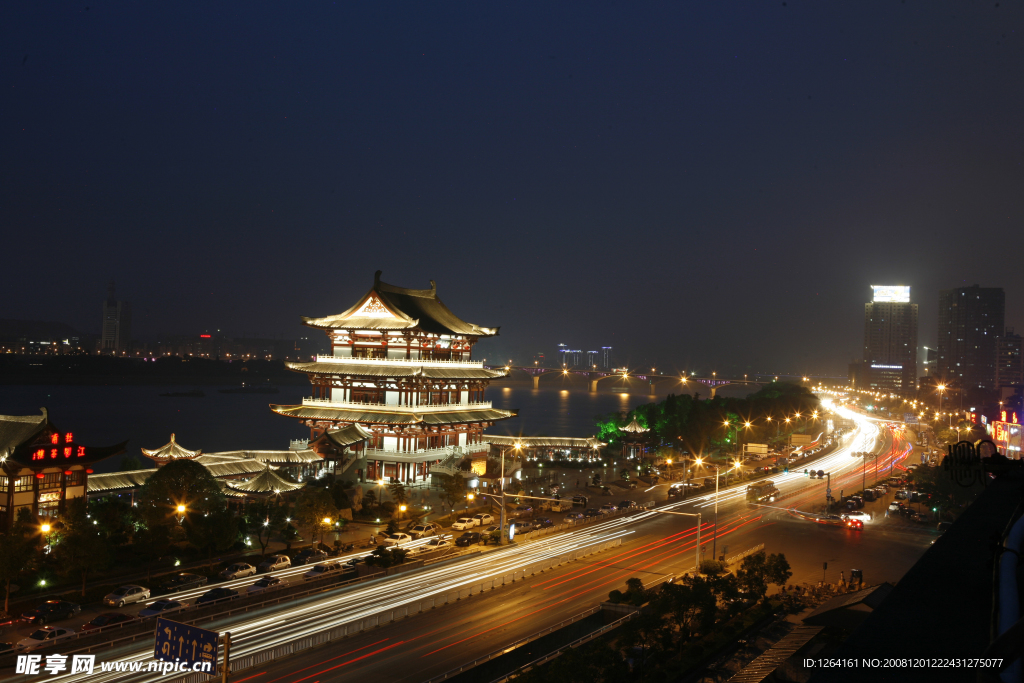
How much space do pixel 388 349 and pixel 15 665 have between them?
3806cm

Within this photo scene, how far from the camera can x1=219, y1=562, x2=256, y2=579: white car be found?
97.8 feet

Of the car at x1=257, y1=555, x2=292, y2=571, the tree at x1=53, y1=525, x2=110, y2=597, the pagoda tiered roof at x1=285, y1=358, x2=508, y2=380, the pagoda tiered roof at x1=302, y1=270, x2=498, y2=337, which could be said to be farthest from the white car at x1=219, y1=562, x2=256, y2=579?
the pagoda tiered roof at x1=302, y1=270, x2=498, y2=337

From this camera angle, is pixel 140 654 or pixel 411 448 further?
pixel 411 448

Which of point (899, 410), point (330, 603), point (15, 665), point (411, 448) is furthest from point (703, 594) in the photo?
point (899, 410)

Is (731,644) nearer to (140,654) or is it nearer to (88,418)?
(140,654)

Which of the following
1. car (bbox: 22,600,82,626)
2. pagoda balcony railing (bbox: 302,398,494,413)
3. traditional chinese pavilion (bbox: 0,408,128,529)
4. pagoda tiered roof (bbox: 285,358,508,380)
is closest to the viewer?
car (bbox: 22,600,82,626)

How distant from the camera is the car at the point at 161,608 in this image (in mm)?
24109

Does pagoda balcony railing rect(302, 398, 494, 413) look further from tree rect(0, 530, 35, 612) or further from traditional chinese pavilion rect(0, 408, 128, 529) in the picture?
tree rect(0, 530, 35, 612)

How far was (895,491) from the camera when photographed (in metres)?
55.7

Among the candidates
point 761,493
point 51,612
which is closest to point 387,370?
point 761,493

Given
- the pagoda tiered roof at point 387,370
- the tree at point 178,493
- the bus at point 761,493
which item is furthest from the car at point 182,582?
the bus at point 761,493

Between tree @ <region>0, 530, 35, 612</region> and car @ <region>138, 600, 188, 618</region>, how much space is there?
4071mm

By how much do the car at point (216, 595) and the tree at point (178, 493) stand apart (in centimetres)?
681

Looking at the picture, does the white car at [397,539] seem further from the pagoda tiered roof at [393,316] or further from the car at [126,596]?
the pagoda tiered roof at [393,316]
